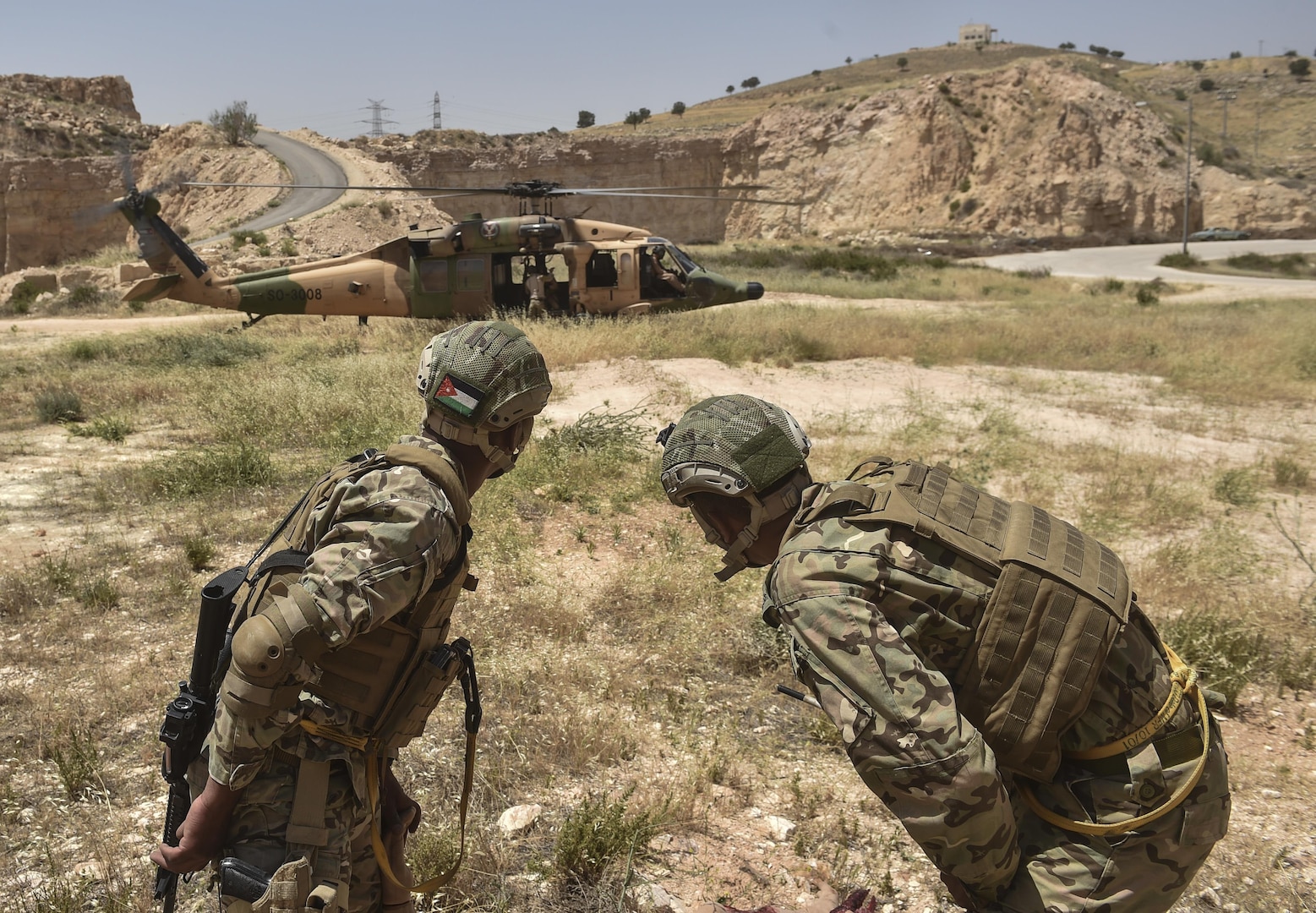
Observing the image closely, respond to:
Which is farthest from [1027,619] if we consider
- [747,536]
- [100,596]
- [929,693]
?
[100,596]

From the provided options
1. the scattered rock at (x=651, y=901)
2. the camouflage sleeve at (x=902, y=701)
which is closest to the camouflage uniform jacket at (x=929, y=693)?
the camouflage sleeve at (x=902, y=701)

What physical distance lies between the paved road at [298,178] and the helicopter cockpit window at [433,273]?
16.2 metres

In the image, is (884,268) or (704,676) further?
(884,268)

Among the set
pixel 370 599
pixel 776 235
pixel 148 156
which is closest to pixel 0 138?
pixel 148 156

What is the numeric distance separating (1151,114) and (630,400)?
139ft

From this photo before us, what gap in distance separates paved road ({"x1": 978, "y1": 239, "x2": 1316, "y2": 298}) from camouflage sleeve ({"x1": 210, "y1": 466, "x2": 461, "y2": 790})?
89.4 feet

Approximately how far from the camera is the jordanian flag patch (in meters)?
2.15

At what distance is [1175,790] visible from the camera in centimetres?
182

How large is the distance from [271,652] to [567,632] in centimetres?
322

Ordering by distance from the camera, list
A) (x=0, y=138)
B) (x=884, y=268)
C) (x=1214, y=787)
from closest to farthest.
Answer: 1. (x=1214, y=787)
2. (x=884, y=268)
3. (x=0, y=138)

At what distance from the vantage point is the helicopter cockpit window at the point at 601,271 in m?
13.9

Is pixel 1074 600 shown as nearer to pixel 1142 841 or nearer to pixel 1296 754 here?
pixel 1142 841

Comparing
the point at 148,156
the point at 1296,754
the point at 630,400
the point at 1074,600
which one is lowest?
the point at 1296,754

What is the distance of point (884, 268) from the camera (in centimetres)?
2683
